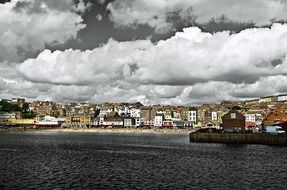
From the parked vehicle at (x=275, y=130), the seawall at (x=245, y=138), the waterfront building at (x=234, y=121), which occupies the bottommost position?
the seawall at (x=245, y=138)

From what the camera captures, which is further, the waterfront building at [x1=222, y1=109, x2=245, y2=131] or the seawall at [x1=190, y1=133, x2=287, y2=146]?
the waterfront building at [x1=222, y1=109, x2=245, y2=131]

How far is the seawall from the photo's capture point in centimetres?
10688

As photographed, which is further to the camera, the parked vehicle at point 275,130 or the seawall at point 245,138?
the parked vehicle at point 275,130

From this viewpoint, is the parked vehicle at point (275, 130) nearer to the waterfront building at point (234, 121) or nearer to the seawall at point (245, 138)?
the seawall at point (245, 138)

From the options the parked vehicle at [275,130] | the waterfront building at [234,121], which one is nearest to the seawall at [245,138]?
the parked vehicle at [275,130]

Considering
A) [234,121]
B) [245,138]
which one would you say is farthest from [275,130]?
[234,121]

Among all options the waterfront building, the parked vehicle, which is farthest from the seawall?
the waterfront building

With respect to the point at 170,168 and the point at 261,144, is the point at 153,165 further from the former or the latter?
the point at 261,144

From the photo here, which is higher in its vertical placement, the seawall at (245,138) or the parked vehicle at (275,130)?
the parked vehicle at (275,130)

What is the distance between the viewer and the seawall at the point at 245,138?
107 metres

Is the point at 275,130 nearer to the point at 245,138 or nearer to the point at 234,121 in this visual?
the point at 245,138

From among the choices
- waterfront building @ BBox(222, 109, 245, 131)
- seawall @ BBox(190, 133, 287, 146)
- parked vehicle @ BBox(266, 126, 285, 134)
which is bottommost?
seawall @ BBox(190, 133, 287, 146)

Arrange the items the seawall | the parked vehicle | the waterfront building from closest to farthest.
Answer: the seawall, the parked vehicle, the waterfront building

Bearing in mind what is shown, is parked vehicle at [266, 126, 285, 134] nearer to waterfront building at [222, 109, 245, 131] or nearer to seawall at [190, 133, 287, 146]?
seawall at [190, 133, 287, 146]
